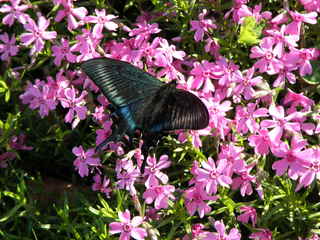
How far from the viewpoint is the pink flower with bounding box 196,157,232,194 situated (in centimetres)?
204

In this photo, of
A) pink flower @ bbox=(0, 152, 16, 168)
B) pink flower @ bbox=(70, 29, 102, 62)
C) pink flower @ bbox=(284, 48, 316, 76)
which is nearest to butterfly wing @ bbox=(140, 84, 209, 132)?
pink flower @ bbox=(70, 29, 102, 62)

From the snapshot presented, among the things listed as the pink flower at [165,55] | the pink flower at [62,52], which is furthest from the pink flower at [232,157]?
the pink flower at [62,52]

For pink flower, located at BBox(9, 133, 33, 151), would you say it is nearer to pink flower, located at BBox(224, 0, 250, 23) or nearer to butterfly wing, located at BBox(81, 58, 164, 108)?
butterfly wing, located at BBox(81, 58, 164, 108)

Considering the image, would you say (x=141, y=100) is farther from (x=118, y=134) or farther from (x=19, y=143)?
(x=19, y=143)

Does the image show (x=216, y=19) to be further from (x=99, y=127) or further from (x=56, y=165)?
(x=56, y=165)

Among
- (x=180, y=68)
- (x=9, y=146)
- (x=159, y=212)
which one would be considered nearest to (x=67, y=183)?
(x=9, y=146)

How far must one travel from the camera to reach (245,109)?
2199 millimetres

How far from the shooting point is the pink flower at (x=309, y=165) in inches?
75.1

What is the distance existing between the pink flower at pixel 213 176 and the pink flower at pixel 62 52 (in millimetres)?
784

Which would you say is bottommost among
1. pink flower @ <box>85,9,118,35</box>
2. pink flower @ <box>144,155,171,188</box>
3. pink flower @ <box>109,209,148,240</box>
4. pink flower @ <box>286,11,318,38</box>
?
pink flower @ <box>109,209,148,240</box>

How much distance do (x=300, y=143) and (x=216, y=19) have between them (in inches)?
37.2

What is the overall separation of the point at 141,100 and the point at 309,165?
0.69 metres

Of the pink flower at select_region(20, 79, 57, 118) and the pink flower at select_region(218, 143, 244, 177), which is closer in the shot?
the pink flower at select_region(218, 143, 244, 177)

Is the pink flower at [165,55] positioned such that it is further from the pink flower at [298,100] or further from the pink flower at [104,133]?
the pink flower at [298,100]
